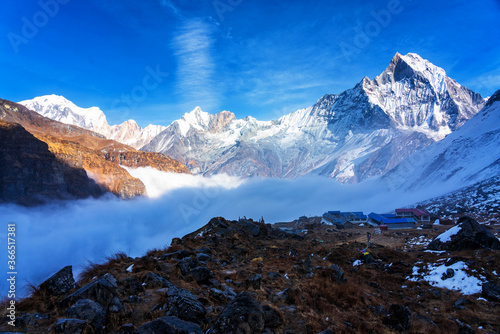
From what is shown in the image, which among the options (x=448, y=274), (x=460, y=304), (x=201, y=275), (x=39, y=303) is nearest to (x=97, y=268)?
(x=39, y=303)

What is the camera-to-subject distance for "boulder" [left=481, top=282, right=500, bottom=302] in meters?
11.3

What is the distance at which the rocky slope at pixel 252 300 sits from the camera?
17.8ft

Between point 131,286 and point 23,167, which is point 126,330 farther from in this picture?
point 23,167

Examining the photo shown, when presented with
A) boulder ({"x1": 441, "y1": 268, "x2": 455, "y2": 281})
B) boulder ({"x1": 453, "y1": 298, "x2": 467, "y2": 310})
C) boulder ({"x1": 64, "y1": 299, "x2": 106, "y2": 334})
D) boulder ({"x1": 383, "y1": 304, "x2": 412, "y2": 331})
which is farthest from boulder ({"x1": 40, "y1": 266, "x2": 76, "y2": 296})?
boulder ({"x1": 441, "y1": 268, "x2": 455, "y2": 281})

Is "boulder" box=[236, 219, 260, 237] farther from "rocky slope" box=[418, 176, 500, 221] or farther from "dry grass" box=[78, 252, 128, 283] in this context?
"rocky slope" box=[418, 176, 500, 221]

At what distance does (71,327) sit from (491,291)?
1707 centimetres

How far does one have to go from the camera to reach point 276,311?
6910 mm

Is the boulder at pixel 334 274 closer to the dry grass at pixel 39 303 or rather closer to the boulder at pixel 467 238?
the dry grass at pixel 39 303

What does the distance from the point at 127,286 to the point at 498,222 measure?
75.2m

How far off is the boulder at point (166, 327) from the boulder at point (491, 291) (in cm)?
1459

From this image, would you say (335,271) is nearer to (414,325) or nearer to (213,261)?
(414,325)

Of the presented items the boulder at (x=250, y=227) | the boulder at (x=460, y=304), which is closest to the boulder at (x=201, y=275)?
the boulder at (x=460, y=304)

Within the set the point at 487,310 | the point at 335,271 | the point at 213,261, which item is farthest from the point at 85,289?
the point at 487,310

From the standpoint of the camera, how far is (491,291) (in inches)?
452
